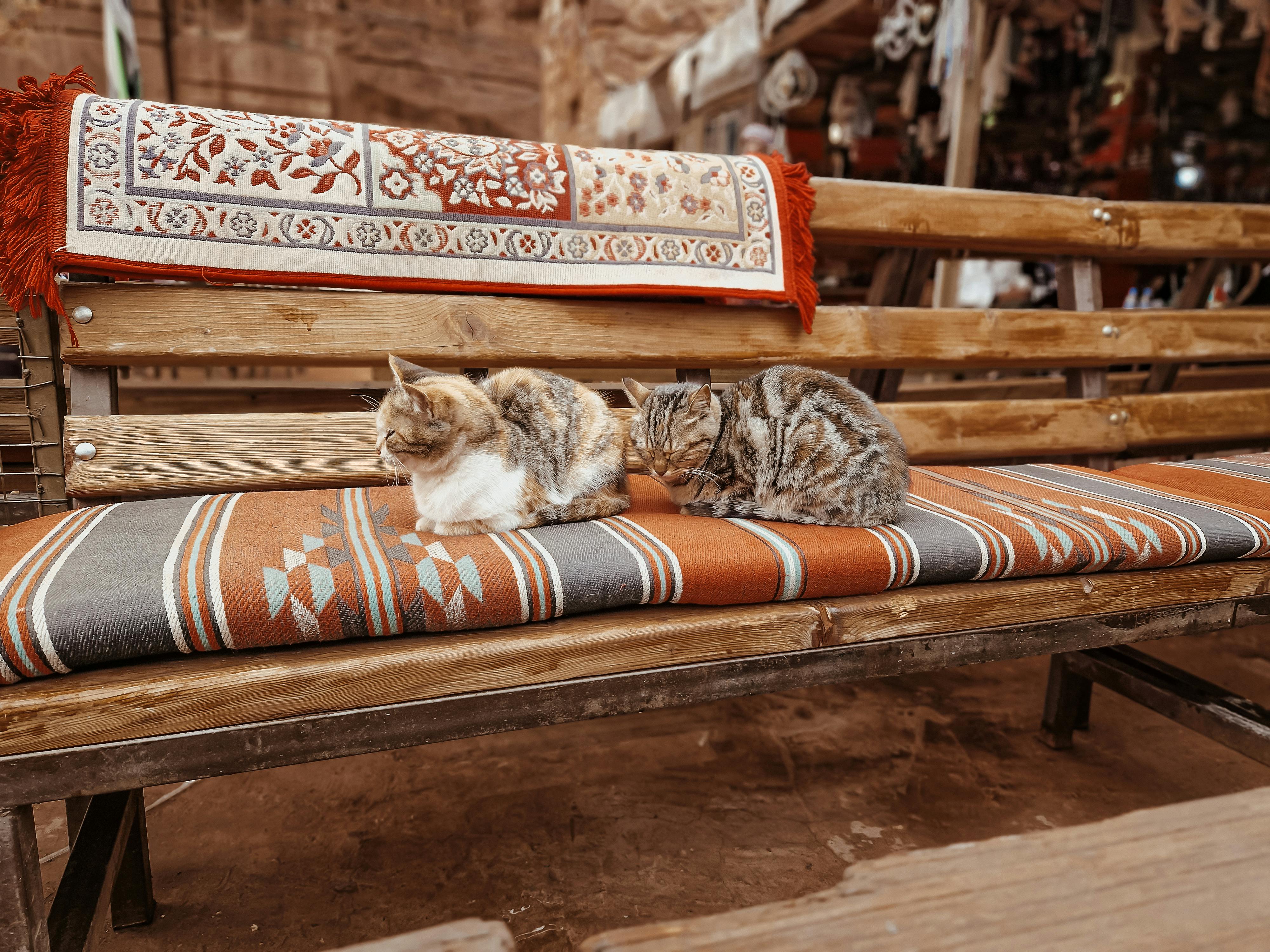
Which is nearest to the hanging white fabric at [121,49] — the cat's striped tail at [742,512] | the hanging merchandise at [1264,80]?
the cat's striped tail at [742,512]

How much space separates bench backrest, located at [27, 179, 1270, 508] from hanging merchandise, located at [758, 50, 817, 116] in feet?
11.7

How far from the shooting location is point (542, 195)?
72.1 inches

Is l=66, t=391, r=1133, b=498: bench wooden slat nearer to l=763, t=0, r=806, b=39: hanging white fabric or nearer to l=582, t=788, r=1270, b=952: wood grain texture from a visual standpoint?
l=582, t=788, r=1270, b=952: wood grain texture

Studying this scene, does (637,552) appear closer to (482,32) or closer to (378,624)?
(378,624)

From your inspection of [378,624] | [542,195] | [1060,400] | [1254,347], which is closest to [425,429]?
[378,624]

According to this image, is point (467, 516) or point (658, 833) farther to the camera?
point (658, 833)

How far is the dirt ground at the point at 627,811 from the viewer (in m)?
1.69

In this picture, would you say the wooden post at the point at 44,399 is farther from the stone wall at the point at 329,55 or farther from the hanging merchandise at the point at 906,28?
the stone wall at the point at 329,55

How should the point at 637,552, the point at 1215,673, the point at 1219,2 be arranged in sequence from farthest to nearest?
the point at 1219,2
the point at 1215,673
the point at 637,552

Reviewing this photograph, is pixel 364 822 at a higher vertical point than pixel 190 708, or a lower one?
lower

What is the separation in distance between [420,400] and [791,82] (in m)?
5.57

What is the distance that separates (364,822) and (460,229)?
1.62 meters

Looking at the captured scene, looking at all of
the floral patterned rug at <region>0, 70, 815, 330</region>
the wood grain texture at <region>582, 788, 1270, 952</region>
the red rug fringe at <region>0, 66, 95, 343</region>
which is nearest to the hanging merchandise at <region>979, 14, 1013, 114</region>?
the floral patterned rug at <region>0, 70, 815, 330</region>

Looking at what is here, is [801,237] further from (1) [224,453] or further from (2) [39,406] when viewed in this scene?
(2) [39,406]
